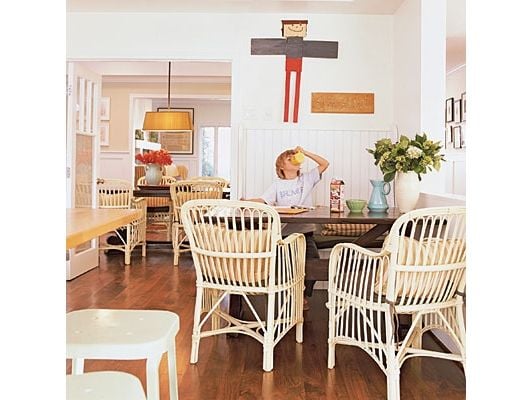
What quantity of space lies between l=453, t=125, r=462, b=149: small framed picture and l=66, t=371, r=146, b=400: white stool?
23.6ft

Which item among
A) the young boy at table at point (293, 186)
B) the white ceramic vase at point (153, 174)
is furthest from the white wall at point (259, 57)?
the white ceramic vase at point (153, 174)

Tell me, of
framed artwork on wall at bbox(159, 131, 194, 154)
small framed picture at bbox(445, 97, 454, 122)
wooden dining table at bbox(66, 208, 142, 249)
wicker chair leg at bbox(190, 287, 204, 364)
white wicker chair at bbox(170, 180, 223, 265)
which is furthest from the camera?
framed artwork on wall at bbox(159, 131, 194, 154)

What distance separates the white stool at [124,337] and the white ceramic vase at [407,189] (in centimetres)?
231

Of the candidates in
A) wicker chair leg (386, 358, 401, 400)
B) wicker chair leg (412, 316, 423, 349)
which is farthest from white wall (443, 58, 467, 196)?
wicker chair leg (386, 358, 401, 400)

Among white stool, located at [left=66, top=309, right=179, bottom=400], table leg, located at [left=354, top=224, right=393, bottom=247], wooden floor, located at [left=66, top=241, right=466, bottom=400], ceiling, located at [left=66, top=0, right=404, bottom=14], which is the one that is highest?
ceiling, located at [left=66, top=0, right=404, bottom=14]

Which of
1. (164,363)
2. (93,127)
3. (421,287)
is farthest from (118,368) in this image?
(93,127)

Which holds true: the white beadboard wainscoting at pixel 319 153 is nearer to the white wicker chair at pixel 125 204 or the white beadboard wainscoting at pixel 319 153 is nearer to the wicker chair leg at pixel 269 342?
the white wicker chair at pixel 125 204

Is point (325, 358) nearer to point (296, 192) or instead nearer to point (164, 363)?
point (164, 363)

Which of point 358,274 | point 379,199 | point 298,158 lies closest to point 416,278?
point 358,274

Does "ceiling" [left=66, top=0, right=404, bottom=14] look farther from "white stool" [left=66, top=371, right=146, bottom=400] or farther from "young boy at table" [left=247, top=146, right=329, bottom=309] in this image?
"white stool" [left=66, top=371, right=146, bottom=400]

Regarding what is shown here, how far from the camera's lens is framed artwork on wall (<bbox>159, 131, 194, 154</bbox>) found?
12.2 meters

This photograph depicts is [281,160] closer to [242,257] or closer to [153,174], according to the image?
[242,257]

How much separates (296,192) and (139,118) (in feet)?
22.5

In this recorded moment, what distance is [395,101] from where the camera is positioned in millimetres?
4844
